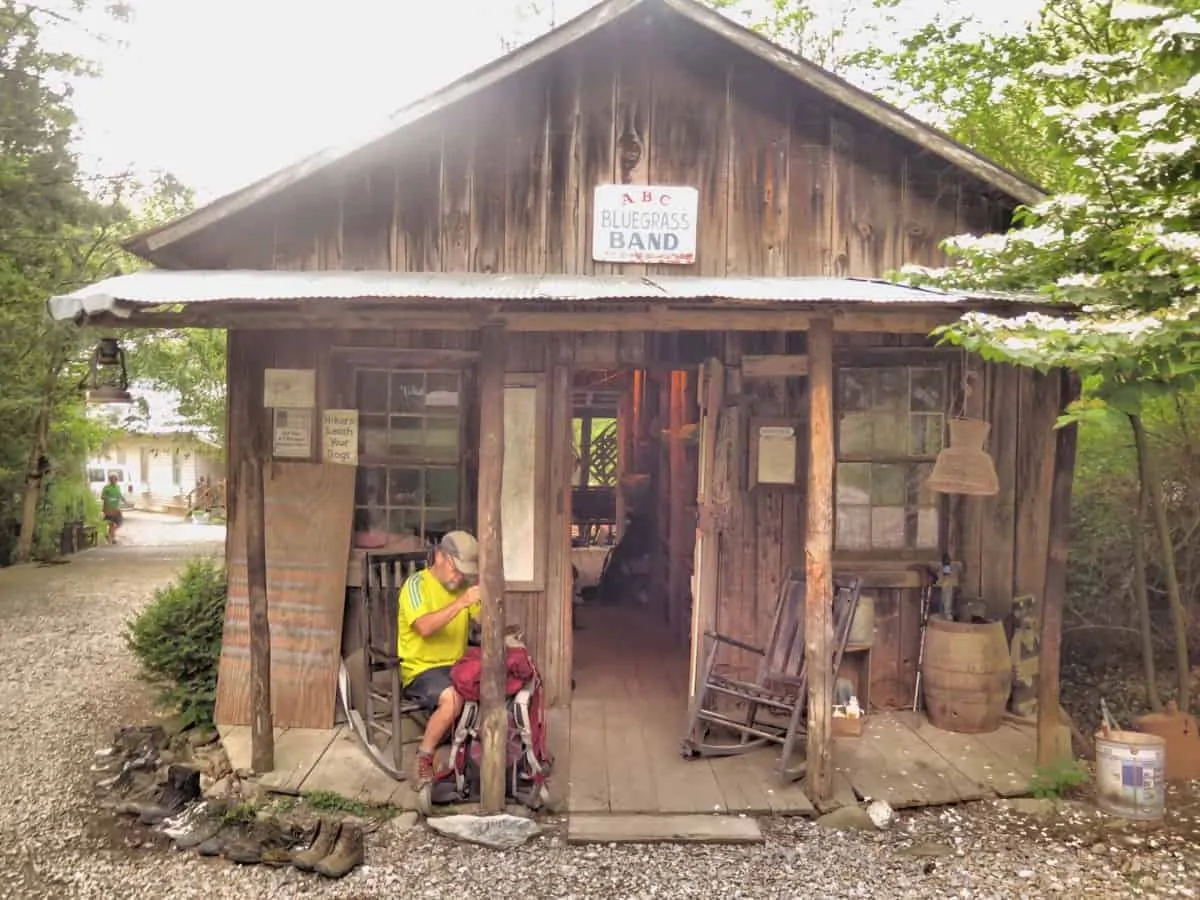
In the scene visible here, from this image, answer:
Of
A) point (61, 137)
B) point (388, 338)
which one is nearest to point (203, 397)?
point (61, 137)

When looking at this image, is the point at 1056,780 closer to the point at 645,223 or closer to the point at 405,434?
the point at 645,223

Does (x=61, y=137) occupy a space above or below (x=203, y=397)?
above

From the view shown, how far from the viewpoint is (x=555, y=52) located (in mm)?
5930

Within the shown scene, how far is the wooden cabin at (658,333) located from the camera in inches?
238

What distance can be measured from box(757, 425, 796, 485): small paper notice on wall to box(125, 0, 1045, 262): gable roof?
85.5 inches

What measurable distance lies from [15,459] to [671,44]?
46.3ft

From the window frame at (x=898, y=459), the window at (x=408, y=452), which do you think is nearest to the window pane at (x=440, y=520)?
the window at (x=408, y=452)

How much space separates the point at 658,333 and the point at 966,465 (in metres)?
2.39

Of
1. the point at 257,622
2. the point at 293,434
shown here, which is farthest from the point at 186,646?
the point at 293,434

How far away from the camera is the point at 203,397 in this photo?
21.0 m

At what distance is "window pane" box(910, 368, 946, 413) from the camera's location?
255 inches

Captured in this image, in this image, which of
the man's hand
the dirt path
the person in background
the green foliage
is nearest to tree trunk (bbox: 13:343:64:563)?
the dirt path

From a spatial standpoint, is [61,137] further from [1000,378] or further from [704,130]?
[1000,378]

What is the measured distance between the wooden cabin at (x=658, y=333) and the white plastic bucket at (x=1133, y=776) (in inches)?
64.5
